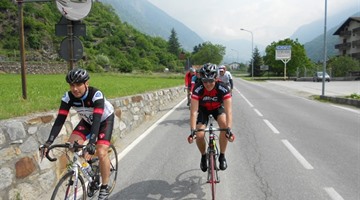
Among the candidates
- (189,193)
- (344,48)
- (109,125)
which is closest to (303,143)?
(189,193)

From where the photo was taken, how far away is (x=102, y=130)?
4.46 metres

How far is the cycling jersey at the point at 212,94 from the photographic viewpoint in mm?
4941

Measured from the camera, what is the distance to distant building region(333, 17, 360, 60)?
80.1m

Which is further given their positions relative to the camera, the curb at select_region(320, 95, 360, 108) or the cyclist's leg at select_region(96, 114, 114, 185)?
the curb at select_region(320, 95, 360, 108)

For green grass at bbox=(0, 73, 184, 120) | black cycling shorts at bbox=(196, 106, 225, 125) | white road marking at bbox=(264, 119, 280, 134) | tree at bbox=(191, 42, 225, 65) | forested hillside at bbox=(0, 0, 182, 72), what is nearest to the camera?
black cycling shorts at bbox=(196, 106, 225, 125)

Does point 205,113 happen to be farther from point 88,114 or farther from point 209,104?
point 88,114

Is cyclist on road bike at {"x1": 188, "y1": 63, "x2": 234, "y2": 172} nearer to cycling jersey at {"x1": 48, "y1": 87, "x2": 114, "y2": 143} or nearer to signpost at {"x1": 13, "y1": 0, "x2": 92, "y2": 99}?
cycling jersey at {"x1": 48, "y1": 87, "x2": 114, "y2": 143}

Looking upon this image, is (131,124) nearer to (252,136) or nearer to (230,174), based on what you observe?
(252,136)

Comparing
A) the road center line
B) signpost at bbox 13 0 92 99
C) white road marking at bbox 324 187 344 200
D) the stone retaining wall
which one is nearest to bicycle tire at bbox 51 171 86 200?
the stone retaining wall

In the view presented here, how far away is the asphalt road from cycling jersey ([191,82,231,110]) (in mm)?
1363

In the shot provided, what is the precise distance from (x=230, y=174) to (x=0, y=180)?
3660 millimetres

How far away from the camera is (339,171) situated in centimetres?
598

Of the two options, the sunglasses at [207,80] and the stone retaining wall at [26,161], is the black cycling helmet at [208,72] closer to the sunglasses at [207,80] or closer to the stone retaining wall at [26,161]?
the sunglasses at [207,80]

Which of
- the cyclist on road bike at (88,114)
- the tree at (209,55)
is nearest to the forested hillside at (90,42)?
the tree at (209,55)
